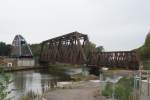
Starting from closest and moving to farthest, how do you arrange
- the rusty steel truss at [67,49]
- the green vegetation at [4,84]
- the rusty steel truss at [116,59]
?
the green vegetation at [4,84] < the rusty steel truss at [116,59] < the rusty steel truss at [67,49]

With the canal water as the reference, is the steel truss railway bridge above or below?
above

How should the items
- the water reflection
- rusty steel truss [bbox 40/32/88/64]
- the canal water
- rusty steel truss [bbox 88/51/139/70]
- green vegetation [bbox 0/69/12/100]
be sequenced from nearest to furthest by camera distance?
green vegetation [bbox 0/69/12/100] < the canal water < the water reflection < rusty steel truss [bbox 88/51/139/70] < rusty steel truss [bbox 40/32/88/64]

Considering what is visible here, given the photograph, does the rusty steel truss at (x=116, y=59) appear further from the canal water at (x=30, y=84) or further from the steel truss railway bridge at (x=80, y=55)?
the canal water at (x=30, y=84)

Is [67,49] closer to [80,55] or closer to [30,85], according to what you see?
[80,55]

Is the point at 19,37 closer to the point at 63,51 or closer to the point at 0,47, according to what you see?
the point at 0,47

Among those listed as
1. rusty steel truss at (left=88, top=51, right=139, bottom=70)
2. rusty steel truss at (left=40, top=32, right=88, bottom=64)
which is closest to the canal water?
rusty steel truss at (left=88, top=51, right=139, bottom=70)

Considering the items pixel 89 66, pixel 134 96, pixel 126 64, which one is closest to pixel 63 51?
pixel 89 66

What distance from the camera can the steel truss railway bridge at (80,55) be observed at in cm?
10169

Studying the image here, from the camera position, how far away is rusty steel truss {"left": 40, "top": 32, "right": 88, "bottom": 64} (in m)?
121

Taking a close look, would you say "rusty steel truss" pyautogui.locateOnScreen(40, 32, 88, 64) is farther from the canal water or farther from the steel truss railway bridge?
the canal water

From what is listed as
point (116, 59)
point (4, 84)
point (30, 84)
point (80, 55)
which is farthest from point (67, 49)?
point (4, 84)

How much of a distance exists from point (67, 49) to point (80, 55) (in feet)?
50.8

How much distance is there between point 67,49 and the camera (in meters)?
134

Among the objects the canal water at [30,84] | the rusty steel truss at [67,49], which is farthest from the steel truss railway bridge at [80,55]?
the canal water at [30,84]
